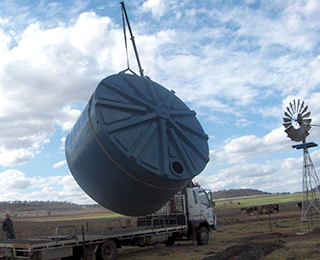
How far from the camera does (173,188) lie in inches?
399

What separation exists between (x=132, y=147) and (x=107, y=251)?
187 inches

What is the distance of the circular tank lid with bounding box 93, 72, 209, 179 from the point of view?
30.3ft

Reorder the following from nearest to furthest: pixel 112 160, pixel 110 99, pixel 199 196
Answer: pixel 112 160 < pixel 110 99 < pixel 199 196

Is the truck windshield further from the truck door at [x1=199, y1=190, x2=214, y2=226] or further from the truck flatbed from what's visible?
the truck flatbed

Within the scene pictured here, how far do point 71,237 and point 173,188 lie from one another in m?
3.62

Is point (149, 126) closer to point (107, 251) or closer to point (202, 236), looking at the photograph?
point (107, 251)

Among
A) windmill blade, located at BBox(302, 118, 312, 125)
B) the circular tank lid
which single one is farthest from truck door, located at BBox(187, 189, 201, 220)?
windmill blade, located at BBox(302, 118, 312, 125)

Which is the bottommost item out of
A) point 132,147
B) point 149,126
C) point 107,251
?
point 107,251

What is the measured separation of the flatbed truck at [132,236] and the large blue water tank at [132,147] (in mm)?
1676

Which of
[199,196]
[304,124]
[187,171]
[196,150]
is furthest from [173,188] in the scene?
[304,124]

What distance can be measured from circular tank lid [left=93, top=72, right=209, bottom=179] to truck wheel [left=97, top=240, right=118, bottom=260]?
405 centimetres

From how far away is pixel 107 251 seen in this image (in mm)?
11930

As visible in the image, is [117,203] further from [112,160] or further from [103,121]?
[103,121]

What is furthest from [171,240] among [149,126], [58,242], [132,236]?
[149,126]
